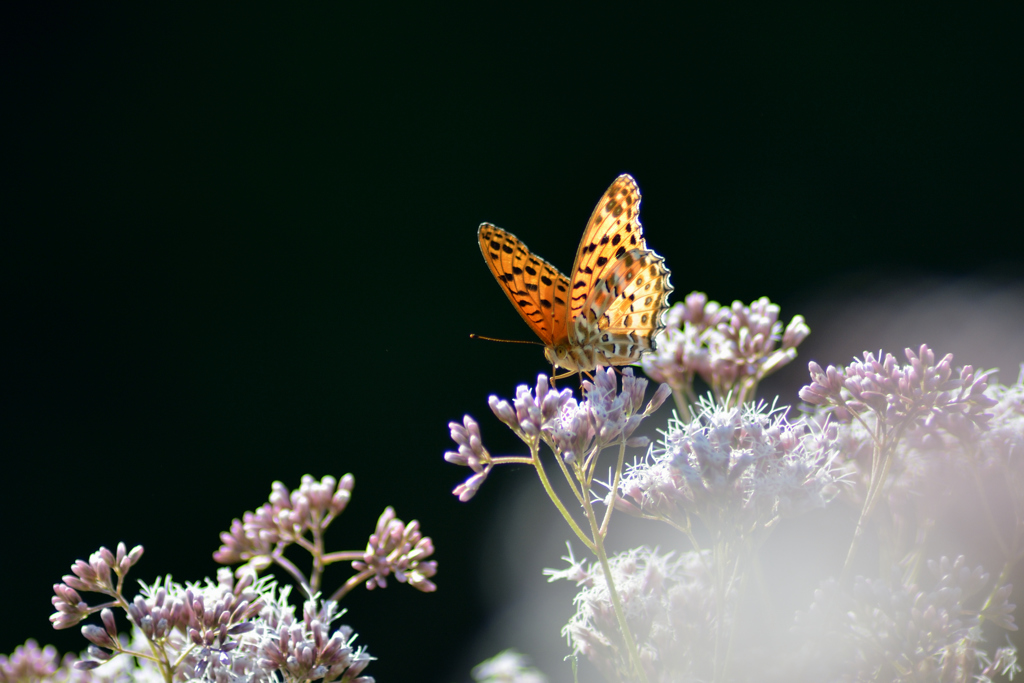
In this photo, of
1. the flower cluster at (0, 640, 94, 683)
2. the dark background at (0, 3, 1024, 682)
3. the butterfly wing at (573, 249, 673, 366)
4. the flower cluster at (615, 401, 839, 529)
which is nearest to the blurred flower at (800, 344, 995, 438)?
the flower cluster at (615, 401, 839, 529)

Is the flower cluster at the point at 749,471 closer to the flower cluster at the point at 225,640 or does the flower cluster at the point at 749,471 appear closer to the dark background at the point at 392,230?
the flower cluster at the point at 225,640

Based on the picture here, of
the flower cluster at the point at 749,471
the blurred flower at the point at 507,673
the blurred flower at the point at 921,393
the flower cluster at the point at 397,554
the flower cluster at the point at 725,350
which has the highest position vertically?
A: the flower cluster at the point at 725,350

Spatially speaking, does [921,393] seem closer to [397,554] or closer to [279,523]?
[397,554]

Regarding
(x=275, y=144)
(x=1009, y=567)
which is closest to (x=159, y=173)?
(x=275, y=144)

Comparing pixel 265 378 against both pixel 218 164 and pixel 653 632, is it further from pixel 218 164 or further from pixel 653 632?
pixel 653 632

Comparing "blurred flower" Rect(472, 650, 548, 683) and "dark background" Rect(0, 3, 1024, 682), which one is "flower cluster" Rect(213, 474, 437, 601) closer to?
"blurred flower" Rect(472, 650, 548, 683)

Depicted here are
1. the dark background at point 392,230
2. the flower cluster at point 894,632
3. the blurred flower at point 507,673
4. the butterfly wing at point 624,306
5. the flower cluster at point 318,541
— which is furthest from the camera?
the dark background at point 392,230

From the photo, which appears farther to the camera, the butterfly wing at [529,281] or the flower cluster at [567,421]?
the butterfly wing at [529,281]

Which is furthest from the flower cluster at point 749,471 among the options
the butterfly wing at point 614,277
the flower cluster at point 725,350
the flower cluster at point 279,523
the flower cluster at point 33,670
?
the flower cluster at point 33,670
